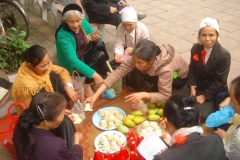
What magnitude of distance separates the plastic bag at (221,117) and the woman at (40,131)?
1567mm

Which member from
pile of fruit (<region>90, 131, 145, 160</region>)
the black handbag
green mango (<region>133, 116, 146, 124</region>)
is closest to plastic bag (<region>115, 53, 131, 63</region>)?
the black handbag

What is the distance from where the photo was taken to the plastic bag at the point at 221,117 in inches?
106

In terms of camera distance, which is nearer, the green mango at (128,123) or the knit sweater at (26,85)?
the knit sweater at (26,85)

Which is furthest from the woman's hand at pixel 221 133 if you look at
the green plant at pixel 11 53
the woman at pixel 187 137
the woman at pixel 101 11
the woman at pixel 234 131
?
the green plant at pixel 11 53

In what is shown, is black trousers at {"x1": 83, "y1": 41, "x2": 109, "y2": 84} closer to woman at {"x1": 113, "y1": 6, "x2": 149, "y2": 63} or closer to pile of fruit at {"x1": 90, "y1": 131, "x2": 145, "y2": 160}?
woman at {"x1": 113, "y1": 6, "x2": 149, "y2": 63}

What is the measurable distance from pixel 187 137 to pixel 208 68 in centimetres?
146

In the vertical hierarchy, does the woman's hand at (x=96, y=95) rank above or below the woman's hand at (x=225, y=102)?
above

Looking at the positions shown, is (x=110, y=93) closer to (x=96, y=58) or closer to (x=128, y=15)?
(x=96, y=58)

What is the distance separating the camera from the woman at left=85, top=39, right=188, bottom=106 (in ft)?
8.87

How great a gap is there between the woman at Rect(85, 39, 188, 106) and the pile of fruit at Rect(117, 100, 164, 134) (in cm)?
15

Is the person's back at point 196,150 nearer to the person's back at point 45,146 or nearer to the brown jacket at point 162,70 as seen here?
the person's back at point 45,146

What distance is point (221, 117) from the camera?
107 inches

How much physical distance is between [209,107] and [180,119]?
126cm

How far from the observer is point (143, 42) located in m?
2.72
